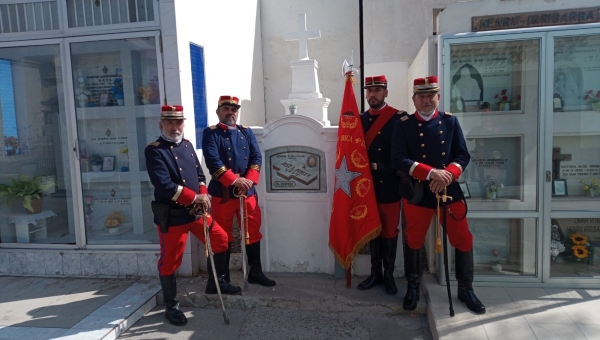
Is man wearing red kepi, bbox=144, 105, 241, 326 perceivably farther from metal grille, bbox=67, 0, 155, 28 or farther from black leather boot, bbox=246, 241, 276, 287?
metal grille, bbox=67, 0, 155, 28

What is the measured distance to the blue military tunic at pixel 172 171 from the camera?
12.4ft

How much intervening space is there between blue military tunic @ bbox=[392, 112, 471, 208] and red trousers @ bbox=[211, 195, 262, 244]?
153 centimetres

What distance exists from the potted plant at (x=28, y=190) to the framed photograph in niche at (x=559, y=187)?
5875 millimetres

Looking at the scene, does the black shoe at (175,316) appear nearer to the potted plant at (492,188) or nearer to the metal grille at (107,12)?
the metal grille at (107,12)

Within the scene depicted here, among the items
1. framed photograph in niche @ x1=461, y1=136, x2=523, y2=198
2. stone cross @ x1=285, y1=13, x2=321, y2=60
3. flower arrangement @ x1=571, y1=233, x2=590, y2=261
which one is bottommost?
flower arrangement @ x1=571, y1=233, x2=590, y2=261

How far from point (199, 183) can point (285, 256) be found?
1.42 meters

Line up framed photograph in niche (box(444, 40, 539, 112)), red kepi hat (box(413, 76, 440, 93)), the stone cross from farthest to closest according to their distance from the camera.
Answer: the stone cross < framed photograph in niche (box(444, 40, 539, 112)) < red kepi hat (box(413, 76, 440, 93))

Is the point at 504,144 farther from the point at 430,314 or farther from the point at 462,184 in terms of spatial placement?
the point at 430,314

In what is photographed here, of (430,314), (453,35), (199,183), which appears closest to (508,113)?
(453,35)

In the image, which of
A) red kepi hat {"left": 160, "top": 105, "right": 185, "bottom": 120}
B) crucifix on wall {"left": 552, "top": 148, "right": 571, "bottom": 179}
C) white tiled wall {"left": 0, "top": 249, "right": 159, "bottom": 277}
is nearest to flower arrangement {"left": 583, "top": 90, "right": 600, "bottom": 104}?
crucifix on wall {"left": 552, "top": 148, "right": 571, "bottom": 179}

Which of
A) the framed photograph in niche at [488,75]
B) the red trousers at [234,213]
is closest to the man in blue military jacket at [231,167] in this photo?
the red trousers at [234,213]

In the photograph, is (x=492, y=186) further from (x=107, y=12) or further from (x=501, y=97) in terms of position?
(x=107, y=12)

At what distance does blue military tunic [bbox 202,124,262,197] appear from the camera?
13.8ft

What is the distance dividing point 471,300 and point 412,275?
54cm
